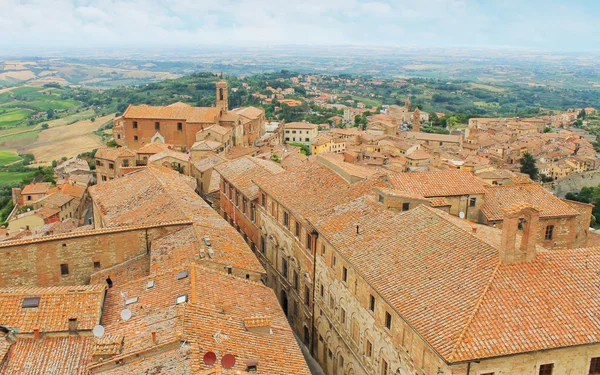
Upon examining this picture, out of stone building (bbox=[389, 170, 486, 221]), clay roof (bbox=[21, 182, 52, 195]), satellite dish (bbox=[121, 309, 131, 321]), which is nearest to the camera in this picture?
satellite dish (bbox=[121, 309, 131, 321])

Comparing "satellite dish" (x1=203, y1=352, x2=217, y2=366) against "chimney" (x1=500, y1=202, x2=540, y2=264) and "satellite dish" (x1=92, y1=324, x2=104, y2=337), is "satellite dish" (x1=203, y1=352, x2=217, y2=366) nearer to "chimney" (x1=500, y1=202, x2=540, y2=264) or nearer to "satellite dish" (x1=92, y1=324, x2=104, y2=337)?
"satellite dish" (x1=92, y1=324, x2=104, y2=337)

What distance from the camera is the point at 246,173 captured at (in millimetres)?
41156

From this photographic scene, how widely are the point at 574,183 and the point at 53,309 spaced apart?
338ft

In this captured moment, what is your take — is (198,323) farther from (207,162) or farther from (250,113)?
(250,113)

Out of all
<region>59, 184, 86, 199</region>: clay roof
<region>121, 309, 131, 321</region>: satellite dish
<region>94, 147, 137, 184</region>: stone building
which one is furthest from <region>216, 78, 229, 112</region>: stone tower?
<region>121, 309, 131, 321</region>: satellite dish

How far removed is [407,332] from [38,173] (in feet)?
289

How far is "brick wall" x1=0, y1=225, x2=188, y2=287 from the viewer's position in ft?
82.5

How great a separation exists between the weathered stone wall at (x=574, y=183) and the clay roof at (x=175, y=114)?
62.4m

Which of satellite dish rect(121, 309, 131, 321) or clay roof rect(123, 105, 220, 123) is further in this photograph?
clay roof rect(123, 105, 220, 123)

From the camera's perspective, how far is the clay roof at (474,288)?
17031 millimetres

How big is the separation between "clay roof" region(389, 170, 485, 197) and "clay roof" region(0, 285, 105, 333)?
55.0 feet

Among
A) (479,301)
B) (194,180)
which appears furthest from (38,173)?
(479,301)

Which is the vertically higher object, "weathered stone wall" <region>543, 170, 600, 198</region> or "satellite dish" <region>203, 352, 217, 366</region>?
"satellite dish" <region>203, 352, 217, 366</region>

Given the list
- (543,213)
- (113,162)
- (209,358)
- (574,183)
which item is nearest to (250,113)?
(113,162)
